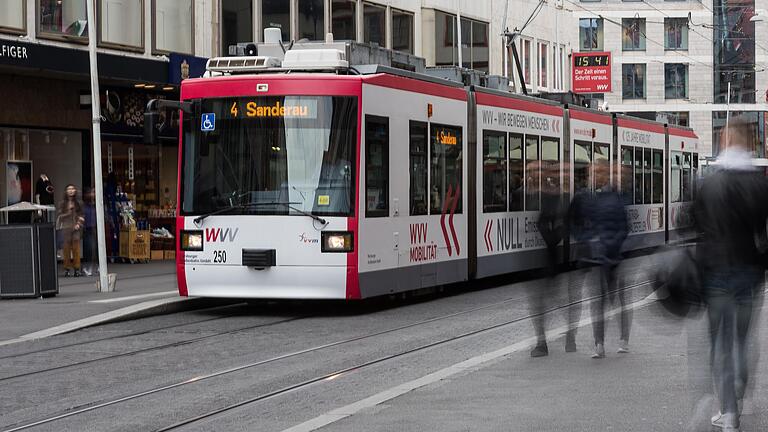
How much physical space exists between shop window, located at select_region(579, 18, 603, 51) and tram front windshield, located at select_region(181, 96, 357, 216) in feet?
226

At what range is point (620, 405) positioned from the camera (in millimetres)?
8984

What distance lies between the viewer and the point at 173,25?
2759 cm

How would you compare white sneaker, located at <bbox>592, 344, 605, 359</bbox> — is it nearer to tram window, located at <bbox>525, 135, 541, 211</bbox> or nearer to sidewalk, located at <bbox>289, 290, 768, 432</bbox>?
sidewalk, located at <bbox>289, 290, 768, 432</bbox>

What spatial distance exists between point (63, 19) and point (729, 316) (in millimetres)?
18815

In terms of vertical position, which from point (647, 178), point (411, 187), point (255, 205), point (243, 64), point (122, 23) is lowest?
point (255, 205)

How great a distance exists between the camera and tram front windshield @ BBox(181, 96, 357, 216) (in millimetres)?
15562

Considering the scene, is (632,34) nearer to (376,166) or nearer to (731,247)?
(376,166)

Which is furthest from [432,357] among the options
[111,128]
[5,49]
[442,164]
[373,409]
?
[111,128]

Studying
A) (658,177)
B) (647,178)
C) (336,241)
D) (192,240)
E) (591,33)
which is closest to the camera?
(336,241)

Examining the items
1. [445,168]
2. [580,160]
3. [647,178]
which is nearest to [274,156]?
[445,168]

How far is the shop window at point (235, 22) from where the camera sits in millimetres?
29500

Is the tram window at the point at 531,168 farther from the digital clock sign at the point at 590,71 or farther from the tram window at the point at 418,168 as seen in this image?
the digital clock sign at the point at 590,71

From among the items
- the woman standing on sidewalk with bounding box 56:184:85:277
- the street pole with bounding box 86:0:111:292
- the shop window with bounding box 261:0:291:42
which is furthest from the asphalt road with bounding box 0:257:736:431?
the shop window with bounding box 261:0:291:42

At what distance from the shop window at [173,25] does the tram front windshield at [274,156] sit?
11323 millimetres
